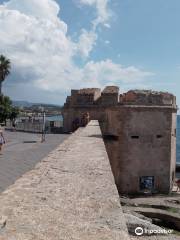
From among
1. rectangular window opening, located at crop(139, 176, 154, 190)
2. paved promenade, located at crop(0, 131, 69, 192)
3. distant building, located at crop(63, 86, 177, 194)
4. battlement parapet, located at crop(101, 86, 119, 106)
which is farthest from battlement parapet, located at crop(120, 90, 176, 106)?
paved promenade, located at crop(0, 131, 69, 192)

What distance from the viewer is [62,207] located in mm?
3287

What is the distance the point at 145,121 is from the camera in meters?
16.2

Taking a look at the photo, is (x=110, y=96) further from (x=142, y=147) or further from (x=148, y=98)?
(x=142, y=147)

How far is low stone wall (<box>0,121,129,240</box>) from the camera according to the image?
260 centimetres

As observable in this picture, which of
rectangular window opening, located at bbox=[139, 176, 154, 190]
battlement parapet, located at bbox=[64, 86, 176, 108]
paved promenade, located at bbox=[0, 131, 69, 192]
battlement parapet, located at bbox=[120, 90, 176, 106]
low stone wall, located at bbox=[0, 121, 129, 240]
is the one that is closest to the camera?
low stone wall, located at bbox=[0, 121, 129, 240]

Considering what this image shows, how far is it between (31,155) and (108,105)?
19.9ft

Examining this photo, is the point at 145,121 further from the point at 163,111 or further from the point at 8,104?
the point at 8,104

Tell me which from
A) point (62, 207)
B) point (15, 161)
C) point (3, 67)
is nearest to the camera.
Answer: point (62, 207)

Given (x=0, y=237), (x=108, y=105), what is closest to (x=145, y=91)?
(x=108, y=105)

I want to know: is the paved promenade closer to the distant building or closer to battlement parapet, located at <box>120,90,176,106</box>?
the distant building

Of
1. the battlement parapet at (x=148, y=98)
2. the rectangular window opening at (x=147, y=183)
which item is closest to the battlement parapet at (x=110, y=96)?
the battlement parapet at (x=148, y=98)

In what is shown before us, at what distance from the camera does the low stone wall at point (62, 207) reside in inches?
102

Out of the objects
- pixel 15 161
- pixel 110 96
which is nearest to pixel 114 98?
pixel 110 96

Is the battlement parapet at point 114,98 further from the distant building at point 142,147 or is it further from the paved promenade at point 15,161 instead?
the paved promenade at point 15,161
